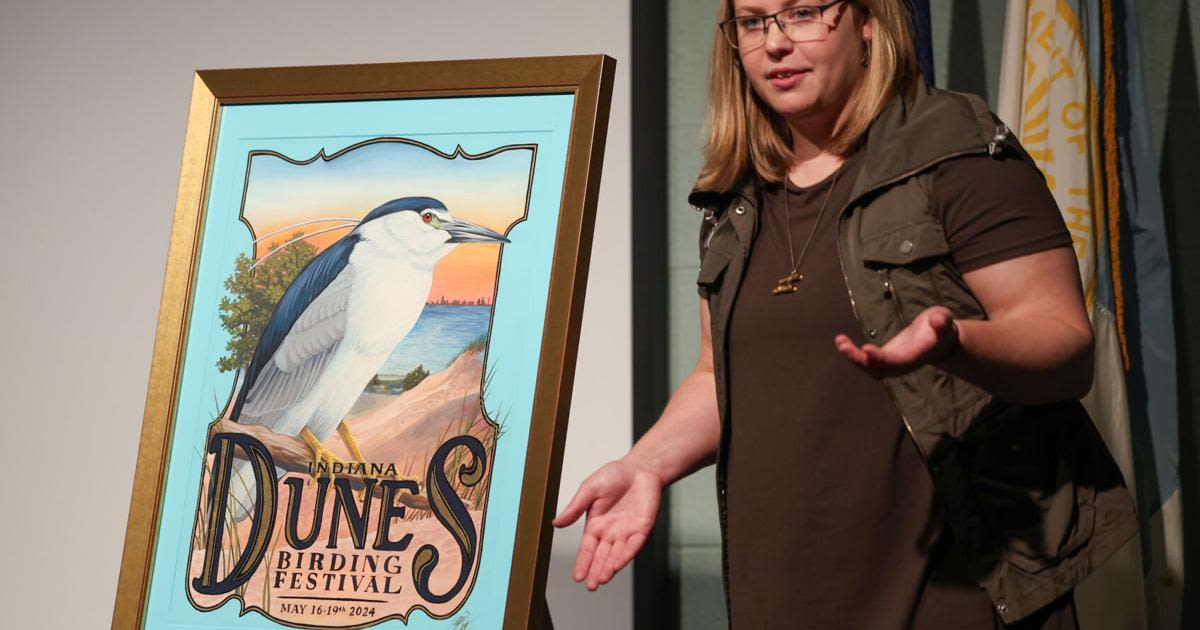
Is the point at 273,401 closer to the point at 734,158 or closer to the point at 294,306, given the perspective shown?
the point at 294,306

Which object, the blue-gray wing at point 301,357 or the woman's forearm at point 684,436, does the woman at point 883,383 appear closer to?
the woman's forearm at point 684,436

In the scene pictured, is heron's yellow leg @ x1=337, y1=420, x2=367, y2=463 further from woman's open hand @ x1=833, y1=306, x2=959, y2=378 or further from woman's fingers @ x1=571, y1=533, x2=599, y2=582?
woman's open hand @ x1=833, y1=306, x2=959, y2=378

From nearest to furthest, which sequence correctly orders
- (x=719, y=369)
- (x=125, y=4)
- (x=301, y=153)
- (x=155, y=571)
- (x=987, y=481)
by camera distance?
(x=987, y=481) < (x=719, y=369) < (x=155, y=571) < (x=301, y=153) < (x=125, y=4)

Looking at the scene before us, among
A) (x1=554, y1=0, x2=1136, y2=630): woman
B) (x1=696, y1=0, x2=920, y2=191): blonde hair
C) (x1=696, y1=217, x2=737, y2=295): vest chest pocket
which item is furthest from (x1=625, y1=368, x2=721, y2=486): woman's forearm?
(x1=696, y1=0, x2=920, y2=191): blonde hair

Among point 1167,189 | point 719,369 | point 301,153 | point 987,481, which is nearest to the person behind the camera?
point 987,481

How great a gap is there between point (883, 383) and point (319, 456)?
0.77m

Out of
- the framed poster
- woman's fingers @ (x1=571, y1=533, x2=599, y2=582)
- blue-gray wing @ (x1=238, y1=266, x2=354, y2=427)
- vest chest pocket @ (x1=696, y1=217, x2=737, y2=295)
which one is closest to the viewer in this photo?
woman's fingers @ (x1=571, y1=533, x2=599, y2=582)

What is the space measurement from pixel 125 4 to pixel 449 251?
1.44 metres

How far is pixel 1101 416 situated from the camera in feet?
5.91

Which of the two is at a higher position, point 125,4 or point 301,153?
point 125,4

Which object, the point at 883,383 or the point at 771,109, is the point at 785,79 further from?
the point at 883,383

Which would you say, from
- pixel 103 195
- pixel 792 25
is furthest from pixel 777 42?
pixel 103 195

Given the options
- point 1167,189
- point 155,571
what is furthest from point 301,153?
point 1167,189

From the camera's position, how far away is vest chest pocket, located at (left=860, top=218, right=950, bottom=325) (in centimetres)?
101
